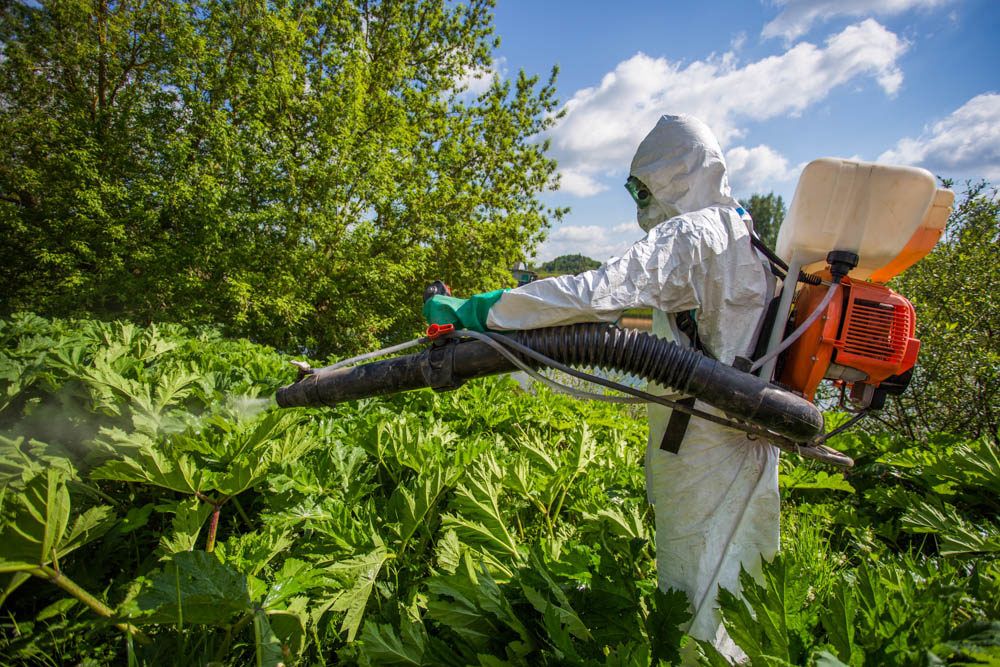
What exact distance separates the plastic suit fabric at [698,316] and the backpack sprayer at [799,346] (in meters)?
0.10

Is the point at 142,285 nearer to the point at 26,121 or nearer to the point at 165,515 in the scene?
the point at 26,121

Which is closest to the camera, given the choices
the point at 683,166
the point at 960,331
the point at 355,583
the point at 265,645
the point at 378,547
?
the point at 265,645

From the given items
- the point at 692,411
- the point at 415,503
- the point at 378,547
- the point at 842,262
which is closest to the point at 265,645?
the point at 378,547

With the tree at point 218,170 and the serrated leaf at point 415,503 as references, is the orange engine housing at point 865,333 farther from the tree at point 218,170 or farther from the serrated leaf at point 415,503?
the tree at point 218,170

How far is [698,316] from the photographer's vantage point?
5.55 ft

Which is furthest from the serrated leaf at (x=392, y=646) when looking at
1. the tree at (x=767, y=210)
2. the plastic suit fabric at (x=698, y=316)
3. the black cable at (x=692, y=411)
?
the tree at (x=767, y=210)

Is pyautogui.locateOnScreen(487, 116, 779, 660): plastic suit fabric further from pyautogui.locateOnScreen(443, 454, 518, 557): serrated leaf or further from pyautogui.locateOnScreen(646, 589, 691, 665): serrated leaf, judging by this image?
pyautogui.locateOnScreen(443, 454, 518, 557): serrated leaf

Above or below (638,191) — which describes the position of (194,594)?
below

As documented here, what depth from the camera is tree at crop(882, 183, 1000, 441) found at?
4.38 metres

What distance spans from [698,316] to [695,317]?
0.02 m

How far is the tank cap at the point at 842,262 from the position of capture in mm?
1583

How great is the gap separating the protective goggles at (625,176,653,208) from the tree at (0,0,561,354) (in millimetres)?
7737

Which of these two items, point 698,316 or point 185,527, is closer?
point 698,316

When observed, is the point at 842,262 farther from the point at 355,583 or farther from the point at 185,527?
the point at 185,527
